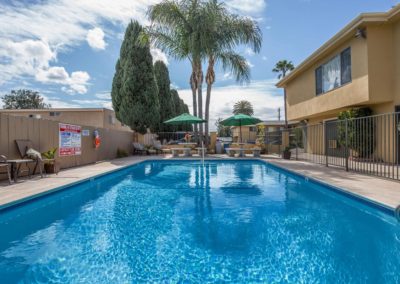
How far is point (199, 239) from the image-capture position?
388 cm

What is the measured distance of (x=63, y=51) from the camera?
19.3m

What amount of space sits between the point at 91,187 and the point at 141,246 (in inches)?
183

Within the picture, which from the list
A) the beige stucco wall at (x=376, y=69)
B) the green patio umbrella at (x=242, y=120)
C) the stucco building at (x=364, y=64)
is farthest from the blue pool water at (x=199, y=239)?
the green patio umbrella at (x=242, y=120)

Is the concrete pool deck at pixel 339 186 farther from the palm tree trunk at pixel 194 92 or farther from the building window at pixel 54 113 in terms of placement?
the building window at pixel 54 113

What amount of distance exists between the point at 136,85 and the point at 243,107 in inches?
1863

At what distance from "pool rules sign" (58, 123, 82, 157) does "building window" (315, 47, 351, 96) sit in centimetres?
1141

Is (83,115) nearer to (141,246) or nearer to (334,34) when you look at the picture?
(334,34)

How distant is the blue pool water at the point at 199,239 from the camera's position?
2930mm

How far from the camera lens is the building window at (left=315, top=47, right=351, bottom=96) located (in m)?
11.4

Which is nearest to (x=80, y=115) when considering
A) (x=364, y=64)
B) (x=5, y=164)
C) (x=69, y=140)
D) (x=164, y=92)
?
(x=164, y=92)

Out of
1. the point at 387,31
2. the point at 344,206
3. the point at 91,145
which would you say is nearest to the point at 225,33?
the point at 387,31

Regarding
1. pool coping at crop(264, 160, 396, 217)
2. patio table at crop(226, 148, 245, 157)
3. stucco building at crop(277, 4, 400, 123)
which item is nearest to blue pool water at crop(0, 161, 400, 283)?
pool coping at crop(264, 160, 396, 217)

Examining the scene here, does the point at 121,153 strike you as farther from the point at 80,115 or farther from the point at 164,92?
the point at 164,92

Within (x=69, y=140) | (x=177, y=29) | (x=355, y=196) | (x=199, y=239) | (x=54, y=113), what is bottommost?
(x=199, y=239)
